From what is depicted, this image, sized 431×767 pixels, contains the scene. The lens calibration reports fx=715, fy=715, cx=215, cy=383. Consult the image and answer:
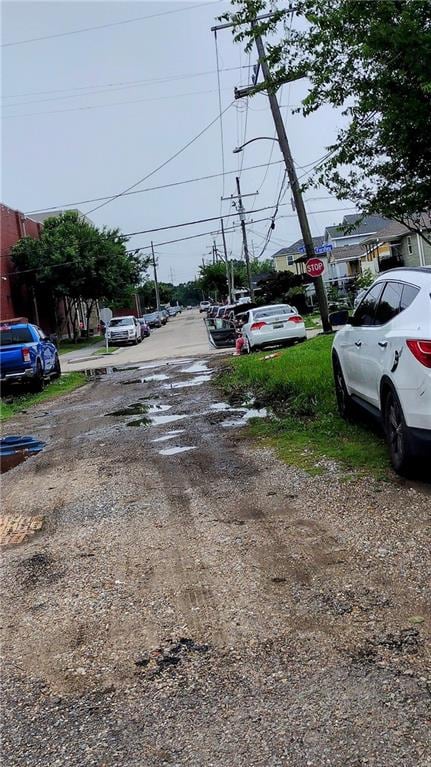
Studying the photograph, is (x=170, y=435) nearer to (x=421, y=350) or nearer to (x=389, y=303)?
(x=389, y=303)

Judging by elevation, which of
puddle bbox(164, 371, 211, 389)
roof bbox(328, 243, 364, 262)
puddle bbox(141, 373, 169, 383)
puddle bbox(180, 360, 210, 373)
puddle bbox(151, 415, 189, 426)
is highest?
roof bbox(328, 243, 364, 262)

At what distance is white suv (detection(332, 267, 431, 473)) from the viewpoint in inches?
212

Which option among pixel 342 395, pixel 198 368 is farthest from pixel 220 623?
pixel 198 368

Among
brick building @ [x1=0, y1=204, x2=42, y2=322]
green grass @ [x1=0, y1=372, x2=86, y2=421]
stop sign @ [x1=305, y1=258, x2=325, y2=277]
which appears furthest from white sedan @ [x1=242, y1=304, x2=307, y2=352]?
brick building @ [x1=0, y1=204, x2=42, y2=322]

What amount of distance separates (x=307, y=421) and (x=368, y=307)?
2.18m

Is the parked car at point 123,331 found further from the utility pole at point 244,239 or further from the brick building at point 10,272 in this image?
the utility pole at point 244,239

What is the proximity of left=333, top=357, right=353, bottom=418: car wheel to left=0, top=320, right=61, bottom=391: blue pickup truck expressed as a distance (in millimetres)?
11247

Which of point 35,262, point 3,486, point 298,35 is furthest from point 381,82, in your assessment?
point 35,262

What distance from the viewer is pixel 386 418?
20.6 ft

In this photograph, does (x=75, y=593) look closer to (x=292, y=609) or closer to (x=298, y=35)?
(x=292, y=609)

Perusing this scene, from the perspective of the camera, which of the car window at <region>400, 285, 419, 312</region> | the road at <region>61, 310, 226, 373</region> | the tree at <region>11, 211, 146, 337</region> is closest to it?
the car window at <region>400, 285, 419, 312</region>

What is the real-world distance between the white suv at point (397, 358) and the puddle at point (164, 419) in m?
3.77

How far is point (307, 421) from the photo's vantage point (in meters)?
9.09

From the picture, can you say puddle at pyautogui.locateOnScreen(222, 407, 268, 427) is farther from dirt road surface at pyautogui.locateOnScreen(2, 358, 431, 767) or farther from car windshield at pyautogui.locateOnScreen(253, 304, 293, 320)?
car windshield at pyautogui.locateOnScreen(253, 304, 293, 320)
